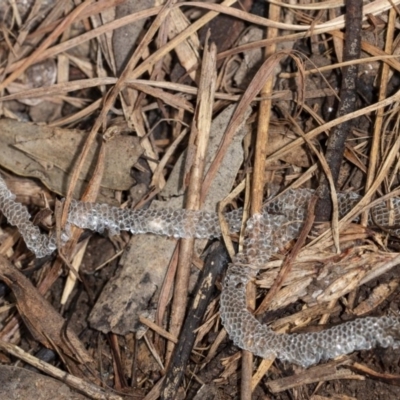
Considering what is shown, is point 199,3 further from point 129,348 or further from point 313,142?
point 129,348

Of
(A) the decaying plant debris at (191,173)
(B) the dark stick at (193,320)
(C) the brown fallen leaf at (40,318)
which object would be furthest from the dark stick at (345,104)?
(C) the brown fallen leaf at (40,318)

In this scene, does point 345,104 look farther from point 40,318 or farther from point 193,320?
point 40,318

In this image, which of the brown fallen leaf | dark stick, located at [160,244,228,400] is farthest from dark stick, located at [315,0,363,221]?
the brown fallen leaf

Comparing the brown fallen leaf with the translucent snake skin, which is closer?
the translucent snake skin

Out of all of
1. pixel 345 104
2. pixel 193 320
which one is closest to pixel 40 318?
pixel 193 320

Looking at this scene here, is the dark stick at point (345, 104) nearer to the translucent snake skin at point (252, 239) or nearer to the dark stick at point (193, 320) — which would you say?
the translucent snake skin at point (252, 239)

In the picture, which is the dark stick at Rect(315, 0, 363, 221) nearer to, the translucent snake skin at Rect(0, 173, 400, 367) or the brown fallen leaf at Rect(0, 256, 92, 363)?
the translucent snake skin at Rect(0, 173, 400, 367)

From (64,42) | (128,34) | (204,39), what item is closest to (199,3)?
(204,39)
